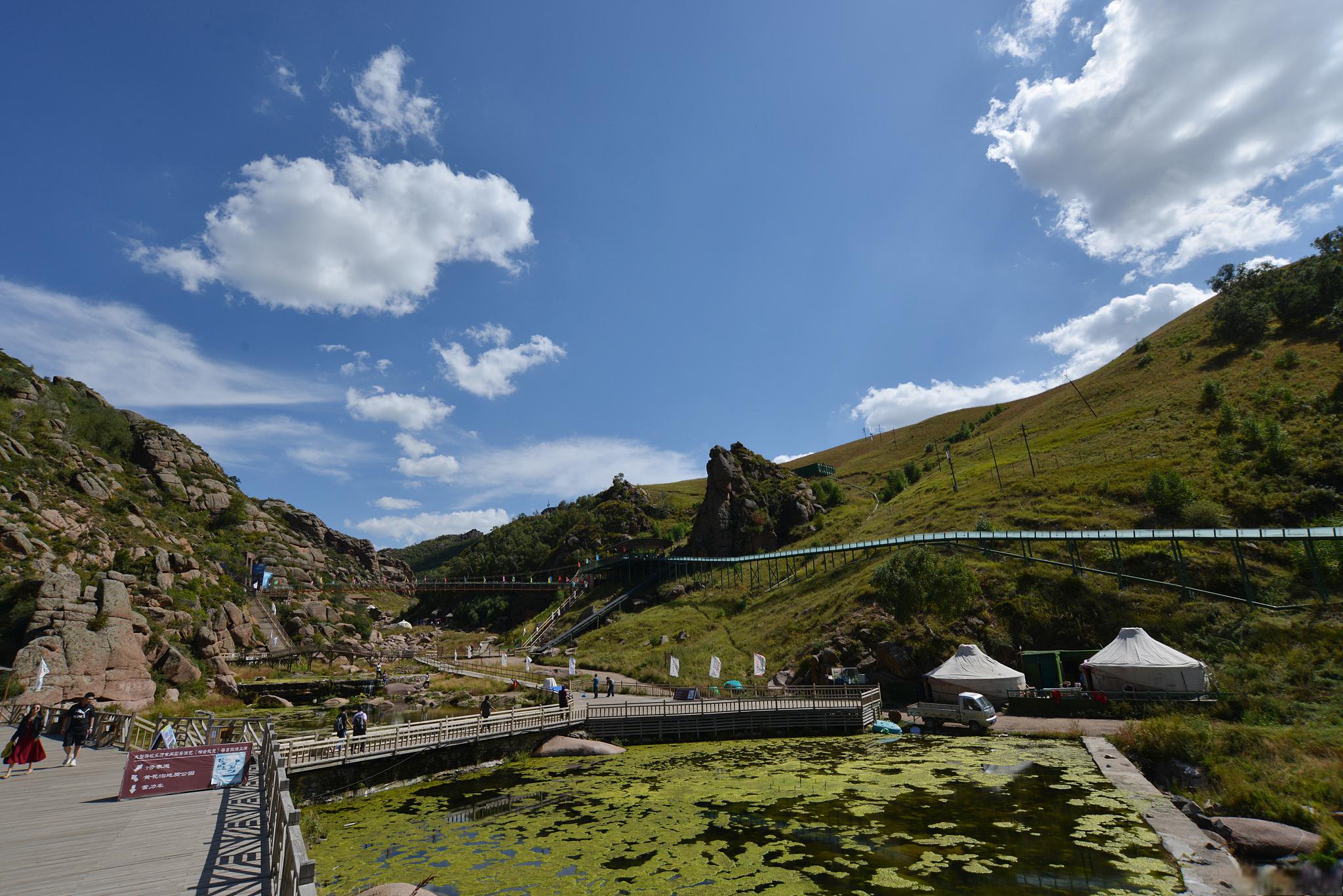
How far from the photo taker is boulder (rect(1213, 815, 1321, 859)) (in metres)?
13.9

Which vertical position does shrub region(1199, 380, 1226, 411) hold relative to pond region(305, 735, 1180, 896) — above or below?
above

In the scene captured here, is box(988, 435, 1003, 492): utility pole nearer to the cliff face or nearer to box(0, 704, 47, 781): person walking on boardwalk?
Result: box(0, 704, 47, 781): person walking on boardwalk

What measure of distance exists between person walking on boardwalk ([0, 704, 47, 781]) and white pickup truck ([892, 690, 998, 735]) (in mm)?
38331

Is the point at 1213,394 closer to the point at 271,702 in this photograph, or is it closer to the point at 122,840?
the point at 122,840

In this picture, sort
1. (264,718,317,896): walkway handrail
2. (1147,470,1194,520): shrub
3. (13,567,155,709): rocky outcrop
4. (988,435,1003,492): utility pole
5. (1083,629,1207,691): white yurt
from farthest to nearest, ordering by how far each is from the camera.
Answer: (988,435,1003,492): utility pole → (1147,470,1194,520): shrub → (13,567,155,709): rocky outcrop → (1083,629,1207,691): white yurt → (264,718,317,896): walkway handrail

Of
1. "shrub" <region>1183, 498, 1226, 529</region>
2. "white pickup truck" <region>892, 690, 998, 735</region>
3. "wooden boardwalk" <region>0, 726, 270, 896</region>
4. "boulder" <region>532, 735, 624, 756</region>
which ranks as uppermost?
"shrub" <region>1183, 498, 1226, 529</region>

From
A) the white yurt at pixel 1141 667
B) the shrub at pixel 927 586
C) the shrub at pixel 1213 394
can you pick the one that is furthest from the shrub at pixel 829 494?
the white yurt at pixel 1141 667

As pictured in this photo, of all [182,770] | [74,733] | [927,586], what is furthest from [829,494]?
[74,733]

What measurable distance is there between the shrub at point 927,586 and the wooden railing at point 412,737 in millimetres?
25355

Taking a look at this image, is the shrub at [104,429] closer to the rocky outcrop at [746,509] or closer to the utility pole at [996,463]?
the rocky outcrop at [746,509]

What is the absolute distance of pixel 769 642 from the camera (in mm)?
54438

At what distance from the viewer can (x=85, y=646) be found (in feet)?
114

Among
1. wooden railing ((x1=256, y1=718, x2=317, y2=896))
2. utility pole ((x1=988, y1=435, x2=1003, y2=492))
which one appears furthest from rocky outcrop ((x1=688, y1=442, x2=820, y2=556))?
wooden railing ((x1=256, y1=718, x2=317, y2=896))

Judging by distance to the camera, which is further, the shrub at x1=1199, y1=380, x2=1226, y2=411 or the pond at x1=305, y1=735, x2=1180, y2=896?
the shrub at x1=1199, y1=380, x2=1226, y2=411
